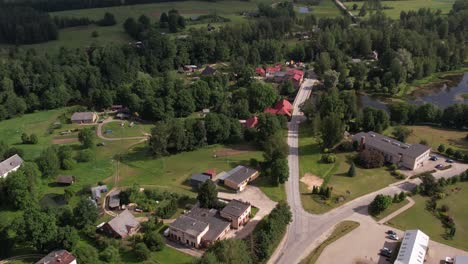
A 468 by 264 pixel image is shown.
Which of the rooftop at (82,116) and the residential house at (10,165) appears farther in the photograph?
the rooftop at (82,116)

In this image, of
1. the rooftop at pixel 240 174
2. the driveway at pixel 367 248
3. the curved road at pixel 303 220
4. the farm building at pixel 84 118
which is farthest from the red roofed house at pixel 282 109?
the driveway at pixel 367 248

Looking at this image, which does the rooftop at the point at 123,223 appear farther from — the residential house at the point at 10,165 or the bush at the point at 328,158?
the bush at the point at 328,158

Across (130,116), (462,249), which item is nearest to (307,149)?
(462,249)

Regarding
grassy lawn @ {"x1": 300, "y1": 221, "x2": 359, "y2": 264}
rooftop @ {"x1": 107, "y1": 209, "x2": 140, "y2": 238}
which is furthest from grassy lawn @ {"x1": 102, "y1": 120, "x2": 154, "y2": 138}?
grassy lawn @ {"x1": 300, "y1": 221, "x2": 359, "y2": 264}

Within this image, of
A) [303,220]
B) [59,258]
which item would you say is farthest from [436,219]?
[59,258]

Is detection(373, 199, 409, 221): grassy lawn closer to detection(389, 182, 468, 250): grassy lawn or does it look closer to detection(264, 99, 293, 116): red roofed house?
detection(389, 182, 468, 250): grassy lawn

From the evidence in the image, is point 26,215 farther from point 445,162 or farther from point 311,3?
point 311,3
